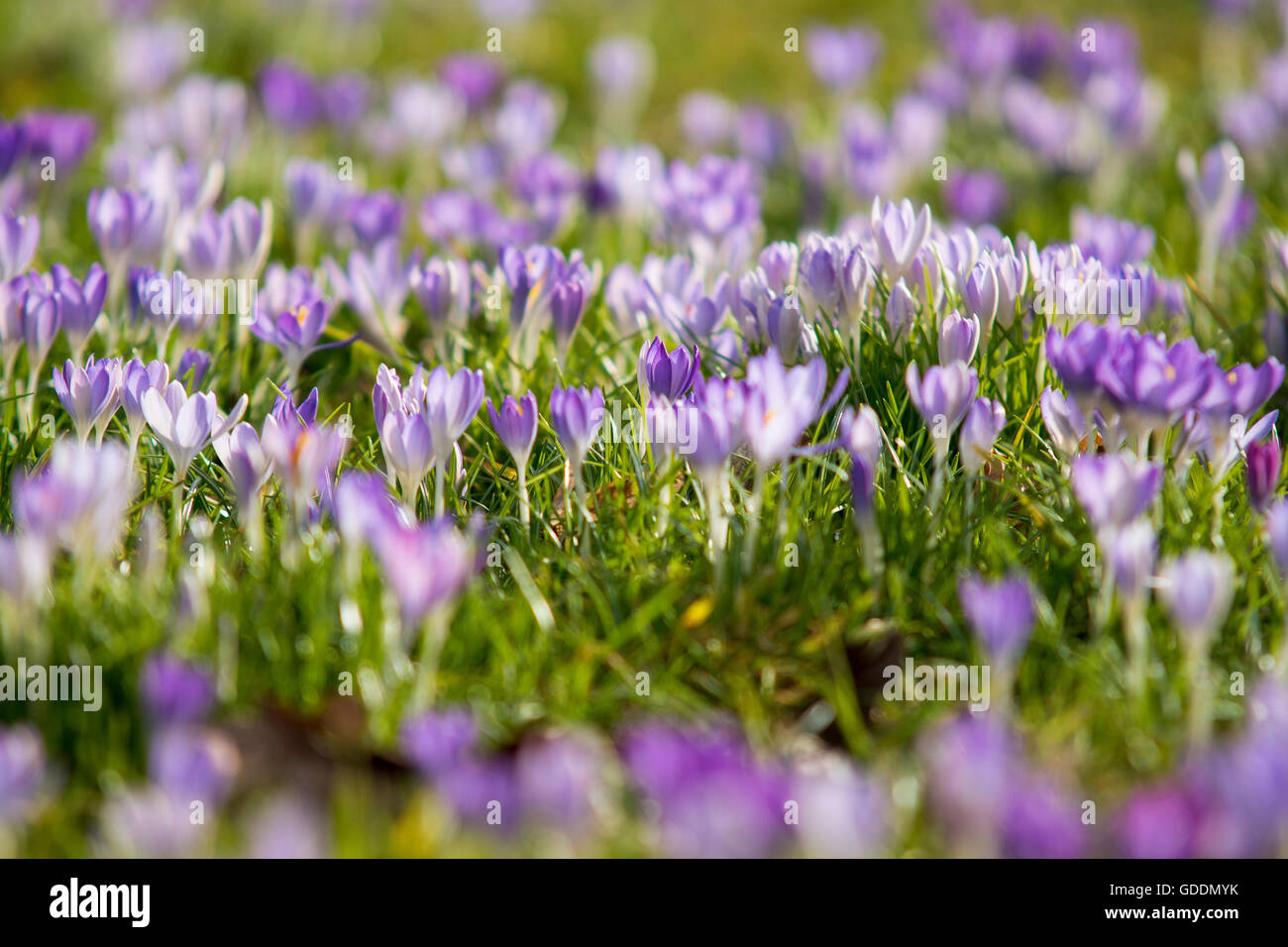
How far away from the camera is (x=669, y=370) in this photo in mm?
2703

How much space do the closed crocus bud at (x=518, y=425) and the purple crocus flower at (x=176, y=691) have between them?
90 centimetres

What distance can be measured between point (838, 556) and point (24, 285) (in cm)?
206

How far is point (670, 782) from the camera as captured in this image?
1669 mm

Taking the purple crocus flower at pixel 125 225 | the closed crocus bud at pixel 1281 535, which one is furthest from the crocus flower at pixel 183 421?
the closed crocus bud at pixel 1281 535

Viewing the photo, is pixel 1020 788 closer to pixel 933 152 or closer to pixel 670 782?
pixel 670 782

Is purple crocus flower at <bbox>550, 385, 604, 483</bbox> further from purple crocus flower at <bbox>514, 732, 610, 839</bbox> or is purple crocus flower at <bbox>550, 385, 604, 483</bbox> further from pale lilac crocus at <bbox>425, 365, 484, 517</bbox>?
purple crocus flower at <bbox>514, 732, 610, 839</bbox>

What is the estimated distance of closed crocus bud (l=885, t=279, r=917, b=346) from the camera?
311cm

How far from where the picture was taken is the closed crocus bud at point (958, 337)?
110 inches

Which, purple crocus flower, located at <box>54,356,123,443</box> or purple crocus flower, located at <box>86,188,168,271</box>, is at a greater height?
purple crocus flower, located at <box>86,188,168,271</box>

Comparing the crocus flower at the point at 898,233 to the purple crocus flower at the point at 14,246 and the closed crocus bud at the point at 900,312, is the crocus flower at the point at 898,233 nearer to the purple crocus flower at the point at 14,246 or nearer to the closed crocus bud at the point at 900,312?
the closed crocus bud at the point at 900,312

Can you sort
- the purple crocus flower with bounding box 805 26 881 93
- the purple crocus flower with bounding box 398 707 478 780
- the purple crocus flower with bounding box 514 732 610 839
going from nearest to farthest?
the purple crocus flower with bounding box 514 732 610 839
the purple crocus flower with bounding box 398 707 478 780
the purple crocus flower with bounding box 805 26 881 93

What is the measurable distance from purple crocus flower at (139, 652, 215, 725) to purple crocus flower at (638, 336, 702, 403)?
3.74 feet

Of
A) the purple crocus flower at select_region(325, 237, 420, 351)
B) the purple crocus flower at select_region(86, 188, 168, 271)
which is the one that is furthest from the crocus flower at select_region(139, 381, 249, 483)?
the purple crocus flower at select_region(86, 188, 168, 271)
